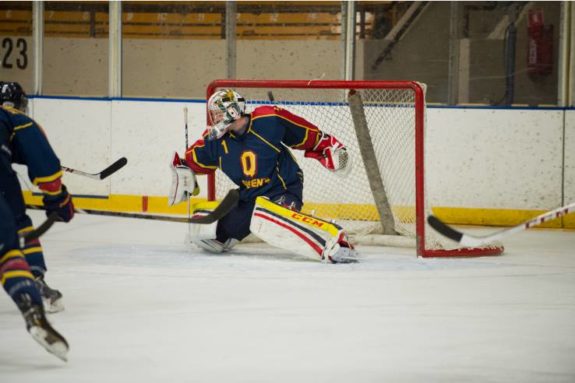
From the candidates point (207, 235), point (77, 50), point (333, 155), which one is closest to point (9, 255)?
point (207, 235)

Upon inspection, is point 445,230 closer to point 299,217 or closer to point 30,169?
point 30,169

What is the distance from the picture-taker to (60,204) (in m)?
3.88

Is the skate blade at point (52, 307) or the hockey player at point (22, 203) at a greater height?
the hockey player at point (22, 203)

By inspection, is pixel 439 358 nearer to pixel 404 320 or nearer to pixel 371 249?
pixel 404 320

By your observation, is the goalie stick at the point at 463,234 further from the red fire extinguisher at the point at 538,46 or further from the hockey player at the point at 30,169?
the red fire extinguisher at the point at 538,46

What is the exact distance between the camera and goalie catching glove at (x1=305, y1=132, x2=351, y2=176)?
5574mm

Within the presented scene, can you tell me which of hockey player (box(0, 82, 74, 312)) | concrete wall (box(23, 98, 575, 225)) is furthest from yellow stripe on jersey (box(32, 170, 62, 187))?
concrete wall (box(23, 98, 575, 225))

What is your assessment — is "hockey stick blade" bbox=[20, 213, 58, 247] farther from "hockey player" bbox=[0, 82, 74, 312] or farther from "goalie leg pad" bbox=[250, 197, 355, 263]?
"goalie leg pad" bbox=[250, 197, 355, 263]

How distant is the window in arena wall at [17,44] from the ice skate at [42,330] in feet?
16.5

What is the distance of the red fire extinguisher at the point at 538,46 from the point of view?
714 centimetres

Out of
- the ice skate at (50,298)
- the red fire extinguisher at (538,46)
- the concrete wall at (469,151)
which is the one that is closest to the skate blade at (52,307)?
the ice skate at (50,298)

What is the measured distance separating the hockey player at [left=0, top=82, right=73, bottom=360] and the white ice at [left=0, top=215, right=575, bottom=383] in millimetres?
161

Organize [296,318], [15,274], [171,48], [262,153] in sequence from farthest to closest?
[171,48], [262,153], [296,318], [15,274]

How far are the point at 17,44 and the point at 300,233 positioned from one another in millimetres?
3658
